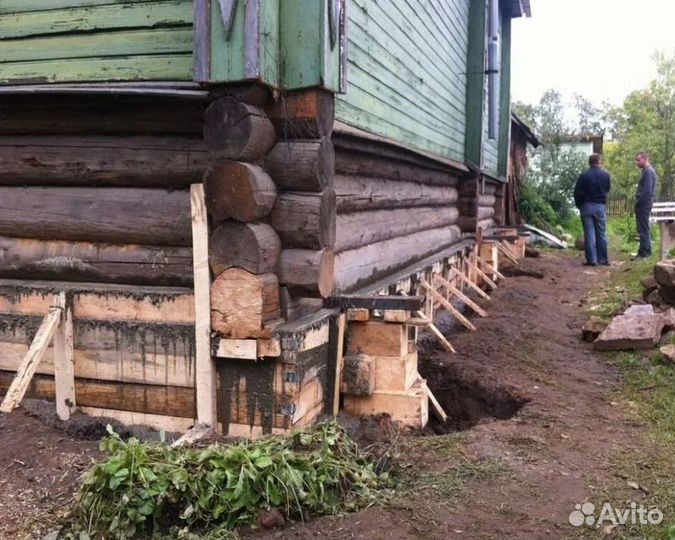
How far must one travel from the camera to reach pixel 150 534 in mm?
2932

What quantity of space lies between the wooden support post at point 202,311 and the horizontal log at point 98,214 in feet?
0.64

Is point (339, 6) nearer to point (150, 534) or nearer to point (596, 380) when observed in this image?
point (150, 534)

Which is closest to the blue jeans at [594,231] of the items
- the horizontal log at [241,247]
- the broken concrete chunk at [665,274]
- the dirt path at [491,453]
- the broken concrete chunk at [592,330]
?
the broken concrete chunk at [665,274]

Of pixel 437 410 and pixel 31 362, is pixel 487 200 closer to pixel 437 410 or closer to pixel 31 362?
pixel 437 410

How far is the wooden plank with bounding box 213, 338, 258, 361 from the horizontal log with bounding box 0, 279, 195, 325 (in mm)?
231

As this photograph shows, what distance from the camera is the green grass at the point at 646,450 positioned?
316cm

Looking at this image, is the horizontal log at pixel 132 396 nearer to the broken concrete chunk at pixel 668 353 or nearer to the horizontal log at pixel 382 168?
the horizontal log at pixel 382 168

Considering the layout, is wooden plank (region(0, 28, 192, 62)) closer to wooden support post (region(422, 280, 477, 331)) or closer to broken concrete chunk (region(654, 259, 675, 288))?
wooden support post (region(422, 280, 477, 331))

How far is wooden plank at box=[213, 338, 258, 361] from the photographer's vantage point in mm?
3787

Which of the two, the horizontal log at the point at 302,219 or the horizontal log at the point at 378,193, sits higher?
the horizontal log at the point at 378,193

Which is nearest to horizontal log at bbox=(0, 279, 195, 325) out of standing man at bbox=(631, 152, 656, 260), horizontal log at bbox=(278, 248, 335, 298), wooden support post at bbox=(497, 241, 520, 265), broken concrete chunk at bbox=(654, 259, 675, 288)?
horizontal log at bbox=(278, 248, 335, 298)

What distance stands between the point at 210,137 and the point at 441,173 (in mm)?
6030

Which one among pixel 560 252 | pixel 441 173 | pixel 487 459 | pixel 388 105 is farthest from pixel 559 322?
pixel 560 252

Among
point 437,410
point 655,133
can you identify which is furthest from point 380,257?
point 655,133
